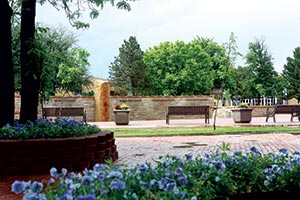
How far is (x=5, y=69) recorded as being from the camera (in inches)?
281

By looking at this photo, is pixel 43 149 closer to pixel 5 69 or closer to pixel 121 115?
pixel 5 69

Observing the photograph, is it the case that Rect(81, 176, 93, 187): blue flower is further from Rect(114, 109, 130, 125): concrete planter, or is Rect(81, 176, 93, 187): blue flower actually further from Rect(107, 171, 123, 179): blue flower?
Rect(114, 109, 130, 125): concrete planter

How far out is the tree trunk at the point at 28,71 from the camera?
293 inches

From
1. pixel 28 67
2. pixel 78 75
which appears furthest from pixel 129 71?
pixel 28 67

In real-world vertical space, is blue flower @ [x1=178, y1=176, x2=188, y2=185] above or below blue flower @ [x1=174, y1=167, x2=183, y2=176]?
below

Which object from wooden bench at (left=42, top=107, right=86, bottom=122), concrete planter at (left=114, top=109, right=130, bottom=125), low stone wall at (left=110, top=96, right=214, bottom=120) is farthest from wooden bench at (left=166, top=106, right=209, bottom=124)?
low stone wall at (left=110, top=96, right=214, bottom=120)

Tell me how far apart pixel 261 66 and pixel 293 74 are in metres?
12.3

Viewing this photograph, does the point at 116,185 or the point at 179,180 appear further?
the point at 179,180

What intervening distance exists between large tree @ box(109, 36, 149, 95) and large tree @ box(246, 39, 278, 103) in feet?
39.2

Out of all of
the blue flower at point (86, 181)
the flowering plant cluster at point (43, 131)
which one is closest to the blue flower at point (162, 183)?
the blue flower at point (86, 181)

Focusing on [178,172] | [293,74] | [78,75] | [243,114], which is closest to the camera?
[178,172]

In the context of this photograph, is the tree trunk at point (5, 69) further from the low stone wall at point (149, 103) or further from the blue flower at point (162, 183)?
the low stone wall at point (149, 103)

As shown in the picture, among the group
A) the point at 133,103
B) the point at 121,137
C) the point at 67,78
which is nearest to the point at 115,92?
the point at 67,78

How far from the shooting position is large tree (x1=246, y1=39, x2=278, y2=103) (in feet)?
155
